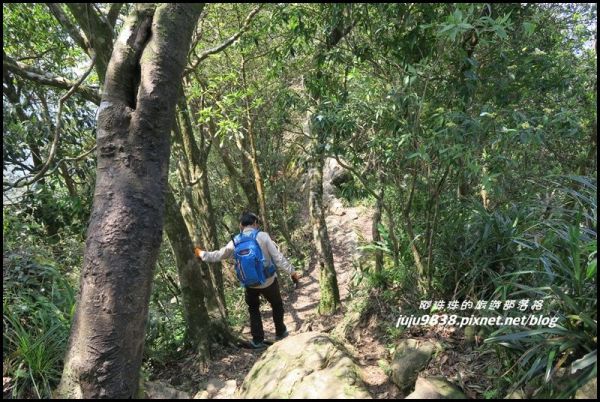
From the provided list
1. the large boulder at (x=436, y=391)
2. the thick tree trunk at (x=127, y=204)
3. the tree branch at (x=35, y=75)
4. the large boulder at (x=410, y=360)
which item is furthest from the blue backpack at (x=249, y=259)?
the tree branch at (x=35, y=75)

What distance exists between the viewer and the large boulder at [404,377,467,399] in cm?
280

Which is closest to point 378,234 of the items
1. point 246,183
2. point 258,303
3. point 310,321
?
point 310,321

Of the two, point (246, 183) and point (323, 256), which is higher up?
point (246, 183)

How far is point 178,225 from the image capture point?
491 centimetres

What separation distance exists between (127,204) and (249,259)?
8.13 ft

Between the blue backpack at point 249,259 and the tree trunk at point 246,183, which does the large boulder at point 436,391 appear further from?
the tree trunk at point 246,183

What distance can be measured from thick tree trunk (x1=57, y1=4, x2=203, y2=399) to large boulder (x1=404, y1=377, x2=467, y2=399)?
6.34ft

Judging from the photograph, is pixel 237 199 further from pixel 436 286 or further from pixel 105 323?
pixel 105 323

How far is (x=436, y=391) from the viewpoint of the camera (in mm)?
2842

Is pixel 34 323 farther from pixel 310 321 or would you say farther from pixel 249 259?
pixel 310 321

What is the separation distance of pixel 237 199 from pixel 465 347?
11.1 meters

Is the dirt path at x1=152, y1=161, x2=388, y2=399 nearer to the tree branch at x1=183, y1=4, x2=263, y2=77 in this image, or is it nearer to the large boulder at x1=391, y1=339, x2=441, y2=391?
the large boulder at x1=391, y1=339, x2=441, y2=391

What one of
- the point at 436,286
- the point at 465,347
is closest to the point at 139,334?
the point at 465,347

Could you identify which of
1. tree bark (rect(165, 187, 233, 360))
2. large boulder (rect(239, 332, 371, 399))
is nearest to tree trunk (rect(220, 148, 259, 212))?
tree bark (rect(165, 187, 233, 360))
